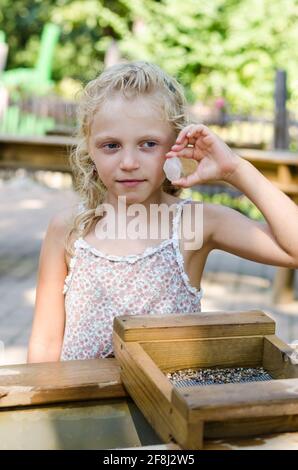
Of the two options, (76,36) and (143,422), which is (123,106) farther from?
(76,36)

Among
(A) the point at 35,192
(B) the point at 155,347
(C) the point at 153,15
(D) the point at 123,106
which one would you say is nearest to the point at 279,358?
(B) the point at 155,347

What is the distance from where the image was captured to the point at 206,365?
4.36 ft

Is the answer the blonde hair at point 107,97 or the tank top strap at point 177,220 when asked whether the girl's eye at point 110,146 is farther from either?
the tank top strap at point 177,220

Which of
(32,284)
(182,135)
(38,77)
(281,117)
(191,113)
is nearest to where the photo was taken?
(182,135)

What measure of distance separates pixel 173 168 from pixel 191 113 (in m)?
0.56

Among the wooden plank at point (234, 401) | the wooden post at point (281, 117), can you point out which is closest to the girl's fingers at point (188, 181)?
the wooden plank at point (234, 401)

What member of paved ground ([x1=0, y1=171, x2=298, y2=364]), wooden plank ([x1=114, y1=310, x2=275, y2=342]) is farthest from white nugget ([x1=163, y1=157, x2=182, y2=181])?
paved ground ([x1=0, y1=171, x2=298, y2=364])

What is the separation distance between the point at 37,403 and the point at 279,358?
43 centimetres

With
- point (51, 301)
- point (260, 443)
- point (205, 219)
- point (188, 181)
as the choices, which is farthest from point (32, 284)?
point (260, 443)

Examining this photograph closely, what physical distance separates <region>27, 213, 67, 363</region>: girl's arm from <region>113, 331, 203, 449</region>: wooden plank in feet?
1.62

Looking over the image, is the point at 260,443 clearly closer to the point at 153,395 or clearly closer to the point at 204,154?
the point at 153,395

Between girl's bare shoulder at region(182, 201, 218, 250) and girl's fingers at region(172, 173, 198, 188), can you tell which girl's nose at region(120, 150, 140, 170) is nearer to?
girl's fingers at region(172, 173, 198, 188)

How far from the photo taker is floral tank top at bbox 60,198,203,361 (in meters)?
1.69

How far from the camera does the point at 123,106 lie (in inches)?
65.5
